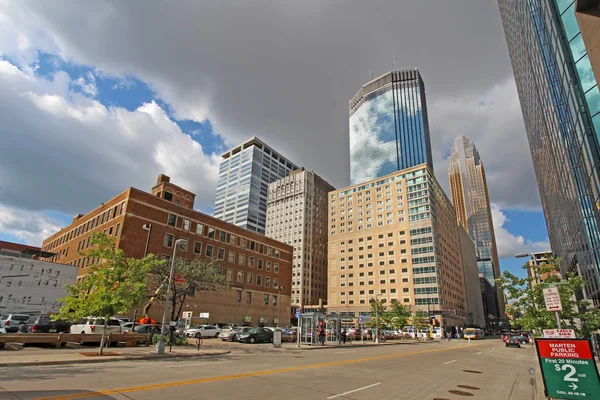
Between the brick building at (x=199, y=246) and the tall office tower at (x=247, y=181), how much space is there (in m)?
87.7

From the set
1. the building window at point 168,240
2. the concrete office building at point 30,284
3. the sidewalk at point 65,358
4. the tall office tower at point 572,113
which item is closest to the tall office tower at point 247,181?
the building window at point 168,240

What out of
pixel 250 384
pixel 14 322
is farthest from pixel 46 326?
pixel 250 384

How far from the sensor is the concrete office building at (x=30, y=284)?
1740 inches

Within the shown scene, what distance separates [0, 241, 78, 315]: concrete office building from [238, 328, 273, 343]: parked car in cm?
2763

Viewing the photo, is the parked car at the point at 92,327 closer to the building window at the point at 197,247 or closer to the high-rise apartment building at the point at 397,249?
the building window at the point at 197,247

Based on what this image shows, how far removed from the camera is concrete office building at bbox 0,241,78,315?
44.2 meters

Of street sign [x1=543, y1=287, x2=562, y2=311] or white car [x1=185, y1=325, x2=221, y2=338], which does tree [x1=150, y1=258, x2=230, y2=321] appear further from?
street sign [x1=543, y1=287, x2=562, y2=311]

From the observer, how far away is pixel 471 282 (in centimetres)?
14900

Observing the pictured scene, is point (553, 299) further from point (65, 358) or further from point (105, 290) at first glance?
point (105, 290)

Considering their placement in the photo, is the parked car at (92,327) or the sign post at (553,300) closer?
the sign post at (553,300)

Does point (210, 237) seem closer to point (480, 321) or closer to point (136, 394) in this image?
point (136, 394)

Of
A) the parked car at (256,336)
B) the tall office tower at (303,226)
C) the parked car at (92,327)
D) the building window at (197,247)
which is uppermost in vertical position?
the tall office tower at (303,226)

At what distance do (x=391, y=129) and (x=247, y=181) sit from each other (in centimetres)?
8205

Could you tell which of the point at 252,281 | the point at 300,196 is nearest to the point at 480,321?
the point at 300,196
